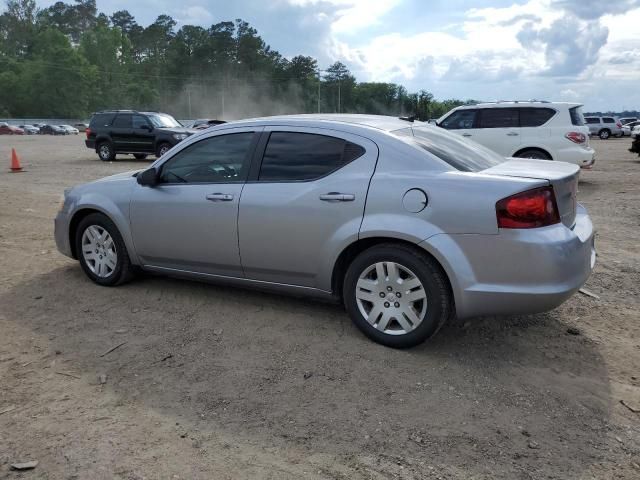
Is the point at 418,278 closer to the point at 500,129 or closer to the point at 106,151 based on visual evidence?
the point at 500,129

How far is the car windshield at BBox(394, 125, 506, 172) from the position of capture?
3.87 metres

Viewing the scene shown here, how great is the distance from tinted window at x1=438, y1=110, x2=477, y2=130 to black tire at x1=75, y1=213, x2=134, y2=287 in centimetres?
919

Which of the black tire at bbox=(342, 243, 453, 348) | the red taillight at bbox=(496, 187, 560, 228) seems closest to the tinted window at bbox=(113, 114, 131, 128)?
the black tire at bbox=(342, 243, 453, 348)

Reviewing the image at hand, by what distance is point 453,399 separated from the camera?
321cm

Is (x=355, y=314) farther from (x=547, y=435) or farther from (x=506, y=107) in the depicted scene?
(x=506, y=107)

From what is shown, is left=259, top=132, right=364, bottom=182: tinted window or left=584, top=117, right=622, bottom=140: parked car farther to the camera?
left=584, top=117, right=622, bottom=140: parked car

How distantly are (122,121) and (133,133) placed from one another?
70 centimetres

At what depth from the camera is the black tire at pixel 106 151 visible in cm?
1980

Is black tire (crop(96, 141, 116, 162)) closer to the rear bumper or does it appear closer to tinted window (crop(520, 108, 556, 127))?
tinted window (crop(520, 108, 556, 127))

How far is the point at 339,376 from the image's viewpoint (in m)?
3.49

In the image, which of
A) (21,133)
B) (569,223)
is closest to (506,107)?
(569,223)

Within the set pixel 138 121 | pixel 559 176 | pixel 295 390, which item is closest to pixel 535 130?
pixel 559 176

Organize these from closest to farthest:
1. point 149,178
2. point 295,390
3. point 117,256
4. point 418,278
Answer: point 295,390 < point 418,278 < point 149,178 < point 117,256

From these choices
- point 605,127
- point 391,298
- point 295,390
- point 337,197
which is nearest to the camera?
point 295,390
